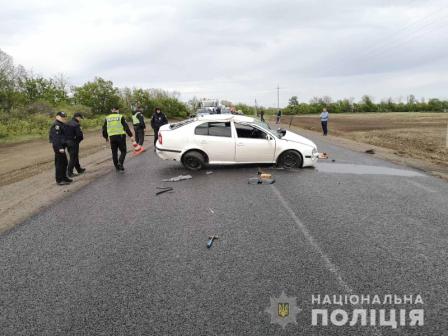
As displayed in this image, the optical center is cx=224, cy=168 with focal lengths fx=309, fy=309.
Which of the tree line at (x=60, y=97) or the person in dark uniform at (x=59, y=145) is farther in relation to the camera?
the tree line at (x=60, y=97)

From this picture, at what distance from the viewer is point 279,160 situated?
952 cm

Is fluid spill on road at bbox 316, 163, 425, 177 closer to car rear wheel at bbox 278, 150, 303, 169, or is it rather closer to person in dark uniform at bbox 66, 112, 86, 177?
car rear wheel at bbox 278, 150, 303, 169

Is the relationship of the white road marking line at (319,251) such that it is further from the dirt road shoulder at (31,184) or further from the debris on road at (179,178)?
the dirt road shoulder at (31,184)

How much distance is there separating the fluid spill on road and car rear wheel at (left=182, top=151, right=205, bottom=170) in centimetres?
362

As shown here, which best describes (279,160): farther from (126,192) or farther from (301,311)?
(301,311)

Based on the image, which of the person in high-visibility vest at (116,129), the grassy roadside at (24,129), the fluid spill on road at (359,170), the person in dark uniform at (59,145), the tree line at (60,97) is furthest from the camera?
the tree line at (60,97)

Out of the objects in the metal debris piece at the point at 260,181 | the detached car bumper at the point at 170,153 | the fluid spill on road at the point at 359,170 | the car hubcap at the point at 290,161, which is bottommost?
the fluid spill on road at the point at 359,170

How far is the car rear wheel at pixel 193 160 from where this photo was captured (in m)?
9.28

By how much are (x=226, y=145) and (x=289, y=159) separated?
2.01 meters

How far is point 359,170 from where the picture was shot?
31.3 feet

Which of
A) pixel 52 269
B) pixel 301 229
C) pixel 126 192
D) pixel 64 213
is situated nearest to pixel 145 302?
pixel 52 269

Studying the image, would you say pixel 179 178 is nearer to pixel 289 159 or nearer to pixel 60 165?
pixel 60 165

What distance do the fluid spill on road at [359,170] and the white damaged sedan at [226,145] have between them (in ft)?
3.05

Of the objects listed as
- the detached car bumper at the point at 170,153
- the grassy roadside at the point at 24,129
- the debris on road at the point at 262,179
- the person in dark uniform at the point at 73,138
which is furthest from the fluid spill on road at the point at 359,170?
the grassy roadside at the point at 24,129
